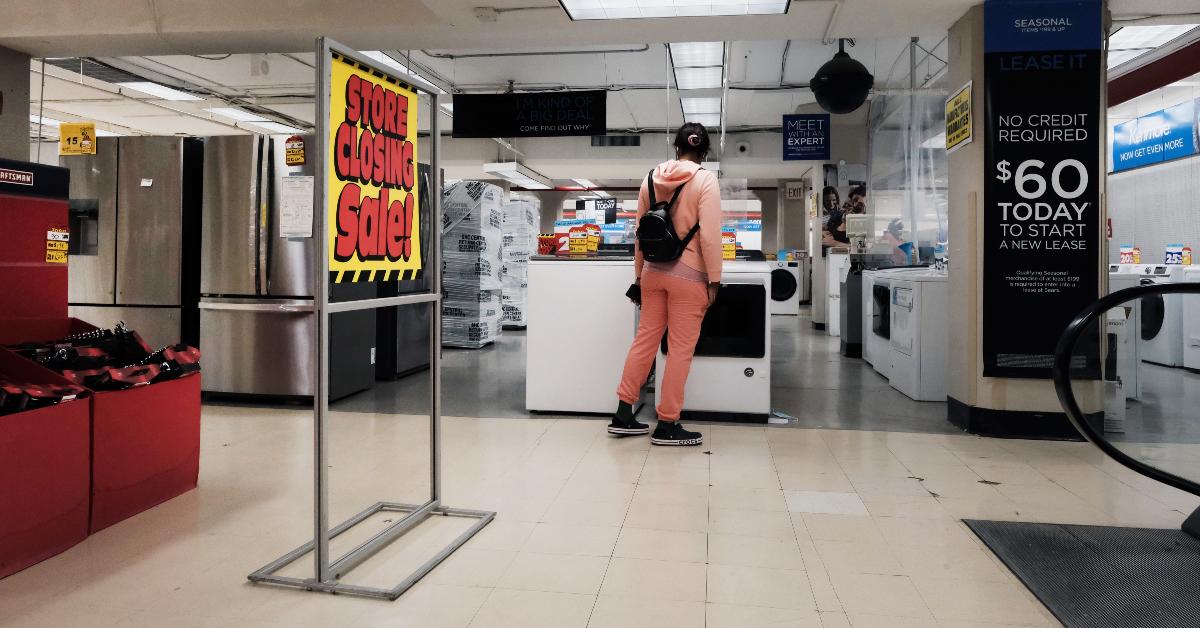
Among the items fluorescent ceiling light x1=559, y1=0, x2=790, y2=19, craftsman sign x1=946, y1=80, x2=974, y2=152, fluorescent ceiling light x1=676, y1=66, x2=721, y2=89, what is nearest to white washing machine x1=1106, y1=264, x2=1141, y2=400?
craftsman sign x1=946, y1=80, x2=974, y2=152

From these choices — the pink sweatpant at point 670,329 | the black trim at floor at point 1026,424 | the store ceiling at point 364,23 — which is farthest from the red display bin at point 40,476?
the black trim at floor at point 1026,424

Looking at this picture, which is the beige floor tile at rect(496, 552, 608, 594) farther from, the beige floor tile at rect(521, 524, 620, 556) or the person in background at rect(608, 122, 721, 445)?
the person in background at rect(608, 122, 721, 445)

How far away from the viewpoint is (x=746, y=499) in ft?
9.36

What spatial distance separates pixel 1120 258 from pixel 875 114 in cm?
345

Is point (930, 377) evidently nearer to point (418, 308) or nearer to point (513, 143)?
point (418, 308)

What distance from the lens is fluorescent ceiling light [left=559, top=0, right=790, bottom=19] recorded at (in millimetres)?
4297

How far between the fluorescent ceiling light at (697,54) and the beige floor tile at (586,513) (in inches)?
214

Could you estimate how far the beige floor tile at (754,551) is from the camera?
2.22 metres

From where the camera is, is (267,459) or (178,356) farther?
(267,459)

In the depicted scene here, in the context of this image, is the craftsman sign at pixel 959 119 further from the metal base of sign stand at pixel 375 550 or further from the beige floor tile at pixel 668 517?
the metal base of sign stand at pixel 375 550

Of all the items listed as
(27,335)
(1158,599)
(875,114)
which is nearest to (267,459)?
(27,335)

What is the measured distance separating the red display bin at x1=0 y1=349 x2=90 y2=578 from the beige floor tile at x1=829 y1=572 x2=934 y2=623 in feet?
7.91

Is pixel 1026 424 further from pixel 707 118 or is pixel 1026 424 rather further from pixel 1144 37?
pixel 707 118

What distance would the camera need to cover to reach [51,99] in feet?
33.8
